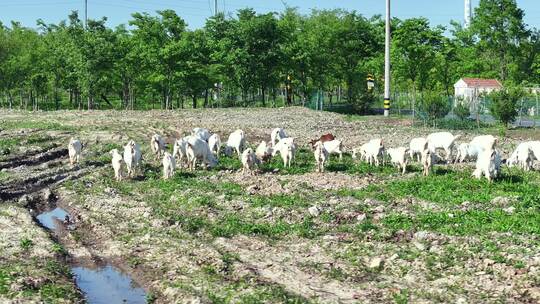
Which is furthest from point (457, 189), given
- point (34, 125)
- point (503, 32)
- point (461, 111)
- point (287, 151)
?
point (503, 32)

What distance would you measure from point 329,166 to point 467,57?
50.5 m

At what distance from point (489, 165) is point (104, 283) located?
10764mm

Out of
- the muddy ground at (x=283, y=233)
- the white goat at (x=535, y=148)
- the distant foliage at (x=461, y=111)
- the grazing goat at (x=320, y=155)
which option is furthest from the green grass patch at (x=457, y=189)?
the distant foliage at (x=461, y=111)

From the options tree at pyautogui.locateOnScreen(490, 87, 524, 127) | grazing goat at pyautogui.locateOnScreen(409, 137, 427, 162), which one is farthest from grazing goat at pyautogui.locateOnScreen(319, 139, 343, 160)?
tree at pyautogui.locateOnScreen(490, 87, 524, 127)

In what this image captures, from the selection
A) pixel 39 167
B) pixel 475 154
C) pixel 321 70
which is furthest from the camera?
pixel 321 70

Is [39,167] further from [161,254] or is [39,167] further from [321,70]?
[321,70]

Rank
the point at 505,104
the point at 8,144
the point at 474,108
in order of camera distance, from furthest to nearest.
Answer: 1. the point at 474,108
2. the point at 505,104
3. the point at 8,144

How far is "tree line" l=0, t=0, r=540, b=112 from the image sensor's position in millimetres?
51125

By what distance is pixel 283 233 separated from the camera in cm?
1472

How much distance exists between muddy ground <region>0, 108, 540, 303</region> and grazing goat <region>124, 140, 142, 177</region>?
545mm

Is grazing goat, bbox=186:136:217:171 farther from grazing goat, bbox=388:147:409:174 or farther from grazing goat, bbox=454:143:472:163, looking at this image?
grazing goat, bbox=454:143:472:163

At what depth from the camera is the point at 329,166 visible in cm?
2223

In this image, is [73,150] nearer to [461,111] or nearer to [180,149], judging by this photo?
[180,149]

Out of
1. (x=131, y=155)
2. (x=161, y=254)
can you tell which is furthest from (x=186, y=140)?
(x=161, y=254)
